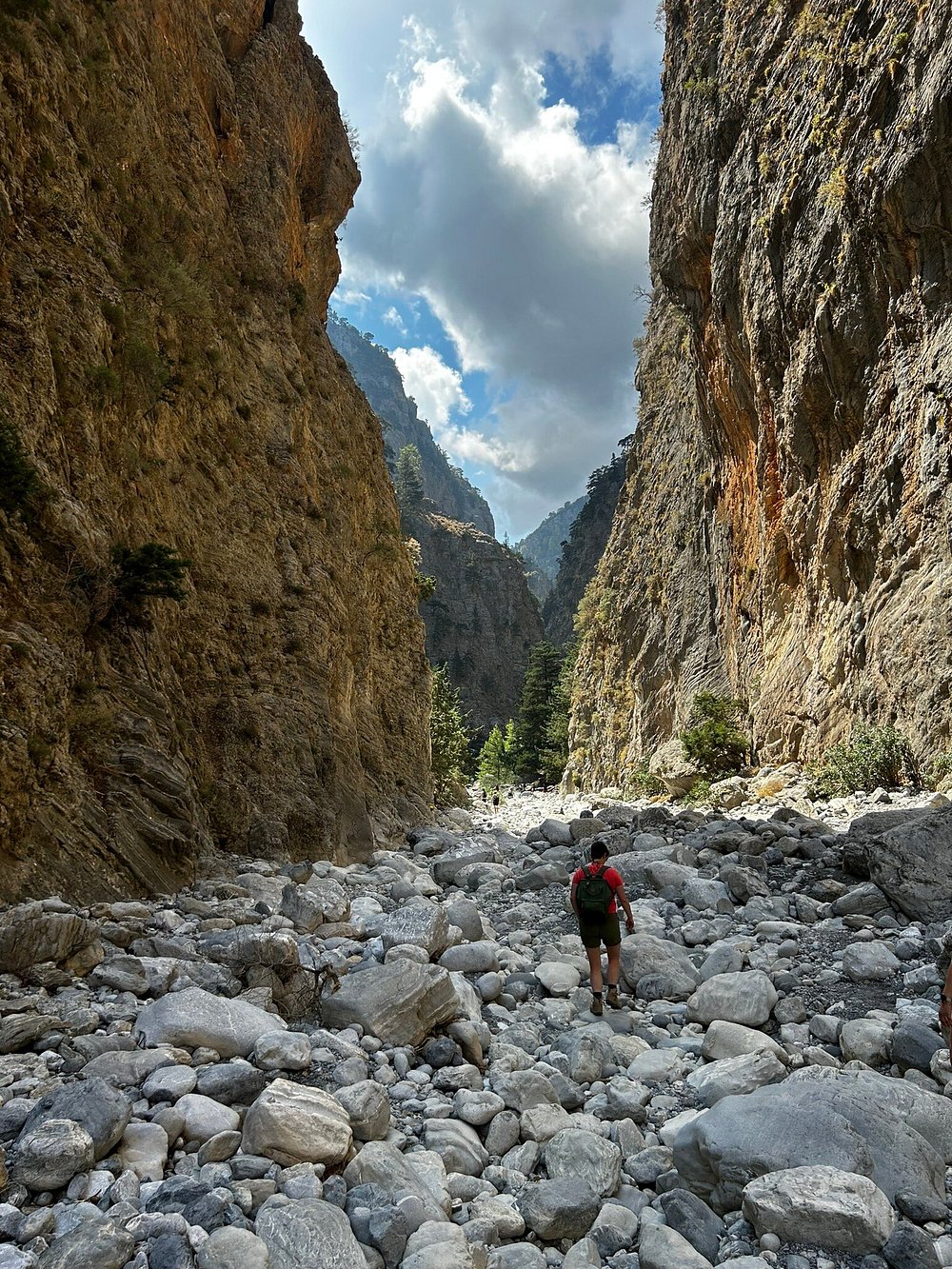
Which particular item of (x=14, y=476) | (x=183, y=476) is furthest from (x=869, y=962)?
(x=183, y=476)

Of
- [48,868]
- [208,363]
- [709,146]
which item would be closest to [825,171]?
[709,146]

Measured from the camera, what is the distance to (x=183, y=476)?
967 cm

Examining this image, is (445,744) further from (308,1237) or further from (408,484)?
(408,484)

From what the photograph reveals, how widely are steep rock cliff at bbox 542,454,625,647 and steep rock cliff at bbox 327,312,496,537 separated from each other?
44.6m

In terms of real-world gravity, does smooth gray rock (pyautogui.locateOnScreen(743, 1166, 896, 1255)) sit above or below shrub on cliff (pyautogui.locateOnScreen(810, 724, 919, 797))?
below

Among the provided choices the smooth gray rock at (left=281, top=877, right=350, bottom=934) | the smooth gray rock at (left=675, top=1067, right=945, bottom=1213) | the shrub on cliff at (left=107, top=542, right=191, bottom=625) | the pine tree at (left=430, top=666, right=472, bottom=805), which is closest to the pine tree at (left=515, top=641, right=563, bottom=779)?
the pine tree at (left=430, top=666, right=472, bottom=805)

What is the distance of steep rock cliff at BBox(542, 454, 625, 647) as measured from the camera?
72125 mm

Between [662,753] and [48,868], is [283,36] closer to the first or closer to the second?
[48,868]

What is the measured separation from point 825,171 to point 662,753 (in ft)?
55.8

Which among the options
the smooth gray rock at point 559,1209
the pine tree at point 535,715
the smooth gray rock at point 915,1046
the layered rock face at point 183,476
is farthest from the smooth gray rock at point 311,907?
the pine tree at point 535,715

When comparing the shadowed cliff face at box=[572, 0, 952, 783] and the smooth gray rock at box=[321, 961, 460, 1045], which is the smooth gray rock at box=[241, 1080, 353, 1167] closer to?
the smooth gray rock at box=[321, 961, 460, 1045]

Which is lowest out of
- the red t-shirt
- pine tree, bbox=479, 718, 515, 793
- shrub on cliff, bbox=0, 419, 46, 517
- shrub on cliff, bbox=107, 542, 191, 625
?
pine tree, bbox=479, 718, 515, 793

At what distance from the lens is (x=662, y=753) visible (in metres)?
23.7

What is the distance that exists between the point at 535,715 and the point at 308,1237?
47060 mm
